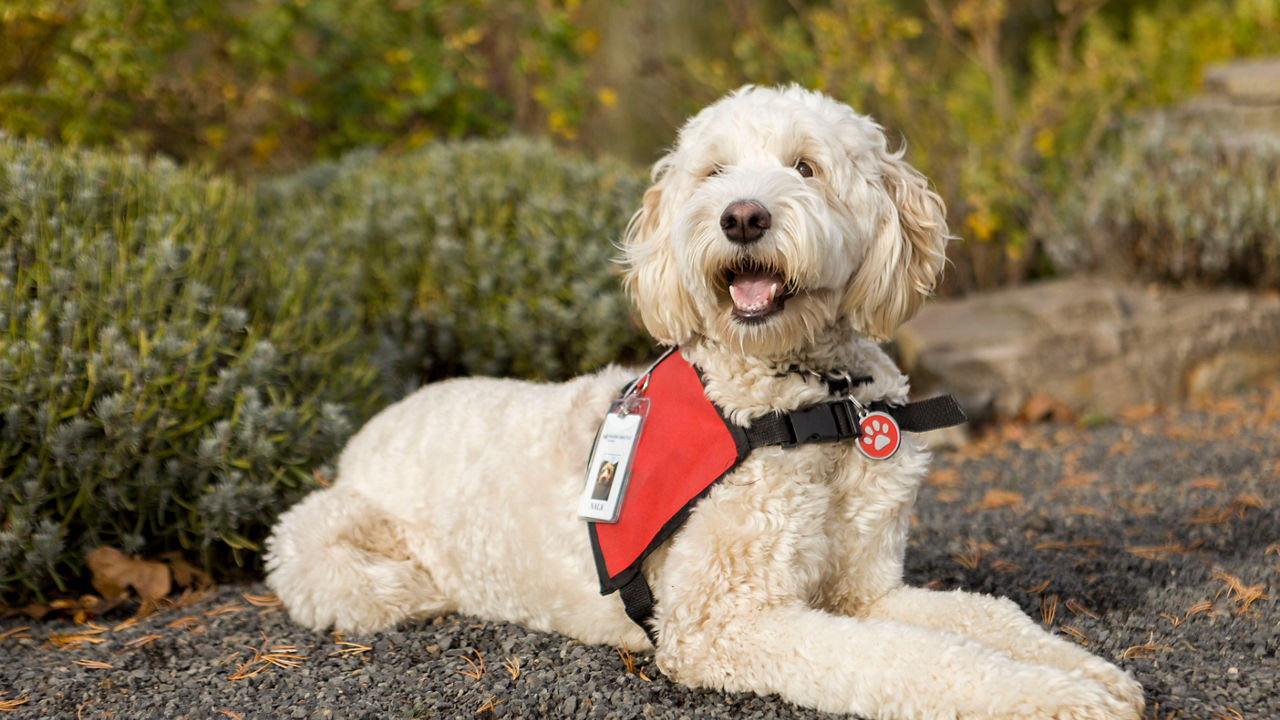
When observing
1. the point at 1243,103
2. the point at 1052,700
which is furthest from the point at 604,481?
the point at 1243,103

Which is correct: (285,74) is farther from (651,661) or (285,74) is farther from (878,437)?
(878,437)

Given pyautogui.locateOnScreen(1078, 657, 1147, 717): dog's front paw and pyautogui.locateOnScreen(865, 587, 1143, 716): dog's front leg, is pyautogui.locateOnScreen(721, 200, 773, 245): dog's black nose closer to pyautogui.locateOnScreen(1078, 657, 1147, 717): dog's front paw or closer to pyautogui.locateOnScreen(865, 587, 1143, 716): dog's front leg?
pyautogui.locateOnScreen(865, 587, 1143, 716): dog's front leg

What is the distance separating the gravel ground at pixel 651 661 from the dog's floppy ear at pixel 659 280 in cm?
102

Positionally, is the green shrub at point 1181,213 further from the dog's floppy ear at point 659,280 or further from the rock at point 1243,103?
the dog's floppy ear at point 659,280

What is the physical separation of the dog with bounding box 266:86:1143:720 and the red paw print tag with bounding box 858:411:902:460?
0.15ft

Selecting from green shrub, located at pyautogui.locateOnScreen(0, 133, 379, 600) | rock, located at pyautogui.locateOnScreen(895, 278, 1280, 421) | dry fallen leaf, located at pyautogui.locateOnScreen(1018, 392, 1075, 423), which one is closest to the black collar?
green shrub, located at pyautogui.locateOnScreen(0, 133, 379, 600)

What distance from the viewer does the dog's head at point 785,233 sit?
8.96ft

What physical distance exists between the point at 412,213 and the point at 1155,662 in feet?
13.5

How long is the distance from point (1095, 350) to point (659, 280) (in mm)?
Answer: 4600

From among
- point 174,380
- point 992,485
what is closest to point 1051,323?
point 992,485

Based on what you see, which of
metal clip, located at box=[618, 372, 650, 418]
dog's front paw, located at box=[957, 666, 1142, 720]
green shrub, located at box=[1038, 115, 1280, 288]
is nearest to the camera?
dog's front paw, located at box=[957, 666, 1142, 720]

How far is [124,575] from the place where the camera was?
3.85 m

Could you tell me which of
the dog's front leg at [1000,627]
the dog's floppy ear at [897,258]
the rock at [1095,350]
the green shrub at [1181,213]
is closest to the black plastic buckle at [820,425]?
the dog's floppy ear at [897,258]

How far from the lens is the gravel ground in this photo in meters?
2.84
